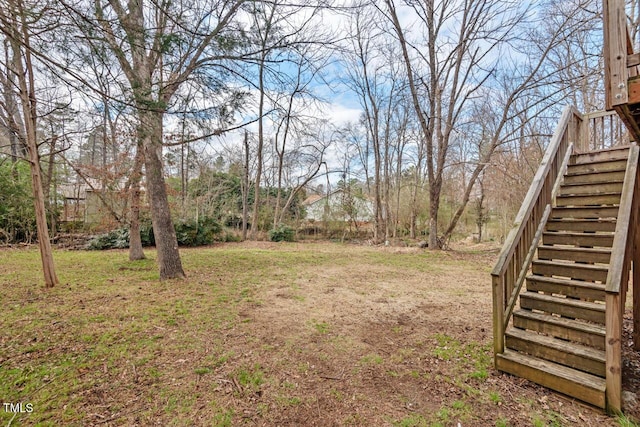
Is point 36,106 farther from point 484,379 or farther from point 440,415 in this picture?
point 484,379

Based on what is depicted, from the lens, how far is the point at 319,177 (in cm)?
1645

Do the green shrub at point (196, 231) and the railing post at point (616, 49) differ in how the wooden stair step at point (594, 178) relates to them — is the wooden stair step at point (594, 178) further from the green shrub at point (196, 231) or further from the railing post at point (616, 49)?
the green shrub at point (196, 231)

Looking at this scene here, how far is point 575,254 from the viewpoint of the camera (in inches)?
120

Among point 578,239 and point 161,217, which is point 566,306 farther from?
point 161,217

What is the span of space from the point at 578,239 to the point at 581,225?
0.66ft

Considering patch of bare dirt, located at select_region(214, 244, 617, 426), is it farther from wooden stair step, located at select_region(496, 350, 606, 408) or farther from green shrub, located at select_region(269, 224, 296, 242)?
green shrub, located at select_region(269, 224, 296, 242)

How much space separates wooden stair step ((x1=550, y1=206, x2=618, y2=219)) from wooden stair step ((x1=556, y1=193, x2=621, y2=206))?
168mm

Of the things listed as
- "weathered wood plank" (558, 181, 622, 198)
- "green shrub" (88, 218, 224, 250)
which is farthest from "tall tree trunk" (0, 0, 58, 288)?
"weathered wood plank" (558, 181, 622, 198)

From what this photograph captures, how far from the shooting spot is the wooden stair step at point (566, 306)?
250 centimetres

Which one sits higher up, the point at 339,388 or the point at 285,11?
the point at 285,11

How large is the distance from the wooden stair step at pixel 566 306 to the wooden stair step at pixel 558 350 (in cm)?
26

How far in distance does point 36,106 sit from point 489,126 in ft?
43.1

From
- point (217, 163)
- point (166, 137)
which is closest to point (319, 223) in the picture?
point (217, 163)

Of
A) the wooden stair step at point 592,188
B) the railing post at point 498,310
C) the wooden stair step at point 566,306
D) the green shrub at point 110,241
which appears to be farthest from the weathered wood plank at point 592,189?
the green shrub at point 110,241
